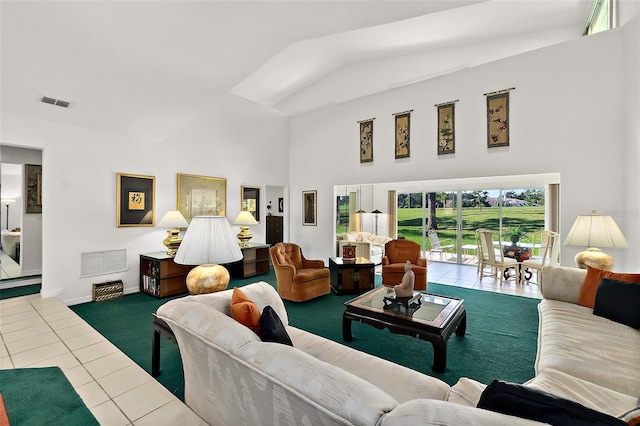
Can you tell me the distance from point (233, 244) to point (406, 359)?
6.24 ft

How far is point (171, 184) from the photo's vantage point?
17.3 feet

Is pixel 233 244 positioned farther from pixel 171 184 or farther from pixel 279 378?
pixel 171 184

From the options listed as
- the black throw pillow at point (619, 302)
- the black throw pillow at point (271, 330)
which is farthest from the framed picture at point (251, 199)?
the black throw pillow at point (619, 302)

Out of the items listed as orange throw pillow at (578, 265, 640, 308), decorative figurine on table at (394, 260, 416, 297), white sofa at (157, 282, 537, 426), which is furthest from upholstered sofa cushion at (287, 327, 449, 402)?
orange throw pillow at (578, 265, 640, 308)

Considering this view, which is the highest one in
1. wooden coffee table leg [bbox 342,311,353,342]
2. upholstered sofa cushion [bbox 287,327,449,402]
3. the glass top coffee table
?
upholstered sofa cushion [bbox 287,327,449,402]

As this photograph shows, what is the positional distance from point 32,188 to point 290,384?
21.0ft

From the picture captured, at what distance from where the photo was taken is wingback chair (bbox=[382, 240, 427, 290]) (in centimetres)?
473

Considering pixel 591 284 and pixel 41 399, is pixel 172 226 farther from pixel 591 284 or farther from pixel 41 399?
pixel 591 284

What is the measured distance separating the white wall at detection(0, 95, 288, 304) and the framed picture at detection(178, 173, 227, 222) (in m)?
0.13

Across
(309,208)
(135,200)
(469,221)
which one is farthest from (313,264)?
(469,221)

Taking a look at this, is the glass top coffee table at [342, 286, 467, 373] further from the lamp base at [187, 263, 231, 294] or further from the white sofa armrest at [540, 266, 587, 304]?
the lamp base at [187, 263, 231, 294]

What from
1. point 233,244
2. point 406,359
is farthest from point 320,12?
point 406,359

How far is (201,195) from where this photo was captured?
5.70m

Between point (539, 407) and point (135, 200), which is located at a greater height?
point (135, 200)
